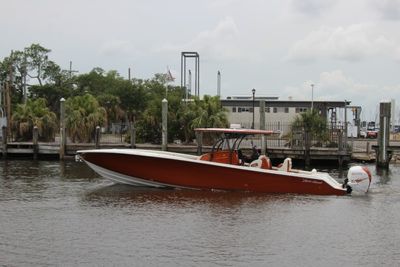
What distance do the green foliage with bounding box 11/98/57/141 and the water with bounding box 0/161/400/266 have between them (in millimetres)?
16716

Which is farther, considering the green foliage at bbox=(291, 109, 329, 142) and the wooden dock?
the green foliage at bbox=(291, 109, 329, 142)

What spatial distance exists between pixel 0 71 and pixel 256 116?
105ft

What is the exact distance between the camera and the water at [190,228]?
11.6m

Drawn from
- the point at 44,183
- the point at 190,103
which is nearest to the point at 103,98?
the point at 190,103

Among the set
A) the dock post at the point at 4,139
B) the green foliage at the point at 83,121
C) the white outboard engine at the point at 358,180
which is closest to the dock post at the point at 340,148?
the white outboard engine at the point at 358,180

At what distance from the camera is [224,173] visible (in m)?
20.5

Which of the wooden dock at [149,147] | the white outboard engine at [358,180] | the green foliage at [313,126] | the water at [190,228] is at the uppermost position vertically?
the green foliage at [313,126]

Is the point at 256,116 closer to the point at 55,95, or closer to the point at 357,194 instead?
the point at 55,95

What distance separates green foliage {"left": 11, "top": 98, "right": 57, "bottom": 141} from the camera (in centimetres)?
3809

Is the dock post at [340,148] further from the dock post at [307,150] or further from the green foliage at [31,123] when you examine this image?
the green foliage at [31,123]

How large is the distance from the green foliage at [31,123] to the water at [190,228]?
54.8 ft

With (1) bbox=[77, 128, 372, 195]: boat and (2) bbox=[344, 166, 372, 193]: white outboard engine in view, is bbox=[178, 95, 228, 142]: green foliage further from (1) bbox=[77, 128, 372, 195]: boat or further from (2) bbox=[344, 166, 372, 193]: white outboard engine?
(2) bbox=[344, 166, 372, 193]: white outboard engine

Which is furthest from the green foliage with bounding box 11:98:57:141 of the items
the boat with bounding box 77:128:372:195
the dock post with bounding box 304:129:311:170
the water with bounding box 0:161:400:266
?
the boat with bounding box 77:128:372:195

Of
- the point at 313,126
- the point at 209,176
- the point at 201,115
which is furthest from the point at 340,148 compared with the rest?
the point at 209,176
